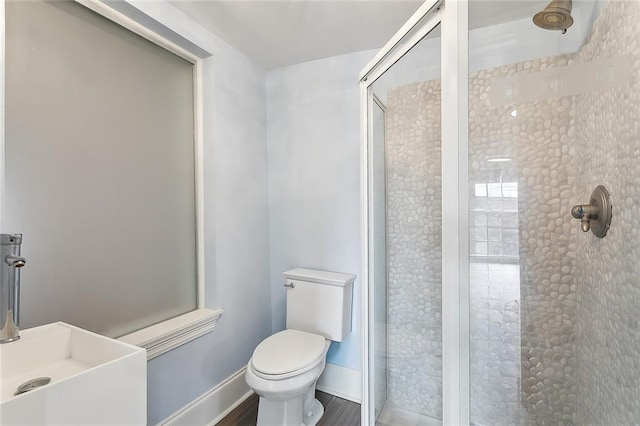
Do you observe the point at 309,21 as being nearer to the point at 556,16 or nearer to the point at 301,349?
the point at 556,16

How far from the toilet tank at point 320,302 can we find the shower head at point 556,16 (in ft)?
5.24

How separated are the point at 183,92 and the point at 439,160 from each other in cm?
154

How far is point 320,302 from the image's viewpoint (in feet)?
6.45

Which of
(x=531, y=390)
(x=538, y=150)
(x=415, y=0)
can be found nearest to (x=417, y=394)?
(x=531, y=390)

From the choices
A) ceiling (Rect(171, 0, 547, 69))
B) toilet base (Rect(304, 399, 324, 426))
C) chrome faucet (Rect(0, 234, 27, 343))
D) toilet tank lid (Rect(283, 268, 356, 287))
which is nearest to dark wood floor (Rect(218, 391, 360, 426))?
toilet base (Rect(304, 399, 324, 426))

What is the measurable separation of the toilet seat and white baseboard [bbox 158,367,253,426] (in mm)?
437

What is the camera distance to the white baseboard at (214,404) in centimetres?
161

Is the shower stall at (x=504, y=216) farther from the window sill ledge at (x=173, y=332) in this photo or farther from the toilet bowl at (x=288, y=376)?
the window sill ledge at (x=173, y=332)

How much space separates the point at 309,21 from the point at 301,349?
1855 mm

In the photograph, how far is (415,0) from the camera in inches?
60.0

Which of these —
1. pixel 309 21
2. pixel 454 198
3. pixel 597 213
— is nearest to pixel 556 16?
pixel 597 213

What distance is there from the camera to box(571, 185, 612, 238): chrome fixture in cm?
103

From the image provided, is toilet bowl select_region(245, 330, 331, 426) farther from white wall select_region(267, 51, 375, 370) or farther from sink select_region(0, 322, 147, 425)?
sink select_region(0, 322, 147, 425)

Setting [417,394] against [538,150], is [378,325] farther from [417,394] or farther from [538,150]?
[538,150]
